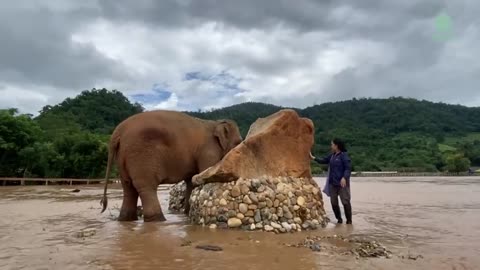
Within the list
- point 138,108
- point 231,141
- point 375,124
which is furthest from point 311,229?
point 375,124

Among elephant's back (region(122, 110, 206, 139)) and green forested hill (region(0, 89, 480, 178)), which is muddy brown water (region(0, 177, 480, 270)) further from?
green forested hill (region(0, 89, 480, 178))

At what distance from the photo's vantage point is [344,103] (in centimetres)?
13500

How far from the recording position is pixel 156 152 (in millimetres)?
9836

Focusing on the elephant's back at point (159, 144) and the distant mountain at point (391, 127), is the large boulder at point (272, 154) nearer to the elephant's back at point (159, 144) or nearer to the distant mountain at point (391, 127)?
the elephant's back at point (159, 144)

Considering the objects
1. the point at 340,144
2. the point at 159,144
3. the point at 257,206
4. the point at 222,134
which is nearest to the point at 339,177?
the point at 340,144

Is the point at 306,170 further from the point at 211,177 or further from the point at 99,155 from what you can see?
the point at 99,155

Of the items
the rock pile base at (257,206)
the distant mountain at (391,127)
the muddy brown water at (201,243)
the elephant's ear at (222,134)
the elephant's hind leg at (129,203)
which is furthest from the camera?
the distant mountain at (391,127)

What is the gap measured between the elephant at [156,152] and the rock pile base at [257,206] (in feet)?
3.66

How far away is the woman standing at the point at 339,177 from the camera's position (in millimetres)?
10016

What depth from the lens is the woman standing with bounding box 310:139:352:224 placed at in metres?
10.0

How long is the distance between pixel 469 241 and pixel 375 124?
116m

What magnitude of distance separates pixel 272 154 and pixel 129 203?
3327 mm

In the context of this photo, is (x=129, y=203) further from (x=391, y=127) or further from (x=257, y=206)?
(x=391, y=127)

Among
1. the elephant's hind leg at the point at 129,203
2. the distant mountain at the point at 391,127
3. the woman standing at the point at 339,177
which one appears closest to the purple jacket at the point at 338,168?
the woman standing at the point at 339,177
